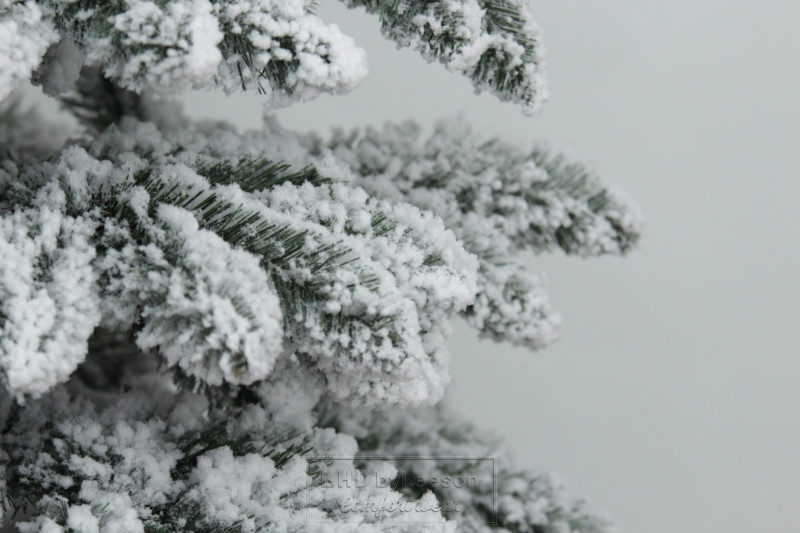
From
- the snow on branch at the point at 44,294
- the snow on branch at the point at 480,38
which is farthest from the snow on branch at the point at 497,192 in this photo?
the snow on branch at the point at 44,294

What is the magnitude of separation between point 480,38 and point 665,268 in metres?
1.12

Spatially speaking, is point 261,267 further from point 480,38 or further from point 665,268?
point 665,268

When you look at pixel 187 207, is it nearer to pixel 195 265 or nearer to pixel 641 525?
pixel 195 265

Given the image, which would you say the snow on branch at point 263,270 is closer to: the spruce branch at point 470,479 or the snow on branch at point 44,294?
the snow on branch at point 44,294

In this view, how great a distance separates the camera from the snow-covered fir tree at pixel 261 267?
1.16 ft

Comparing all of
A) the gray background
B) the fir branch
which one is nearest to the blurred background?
the gray background

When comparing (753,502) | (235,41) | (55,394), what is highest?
(235,41)

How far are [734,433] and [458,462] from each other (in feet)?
3.22

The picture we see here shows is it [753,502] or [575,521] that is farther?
[753,502]

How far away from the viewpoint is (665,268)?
143 cm

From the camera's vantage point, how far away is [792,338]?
1.38 m

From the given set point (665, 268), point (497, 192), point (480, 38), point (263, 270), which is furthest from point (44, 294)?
point (665, 268)

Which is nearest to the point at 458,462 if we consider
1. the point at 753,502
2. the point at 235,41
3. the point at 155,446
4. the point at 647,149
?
the point at 155,446

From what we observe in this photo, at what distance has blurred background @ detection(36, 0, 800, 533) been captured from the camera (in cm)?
131
